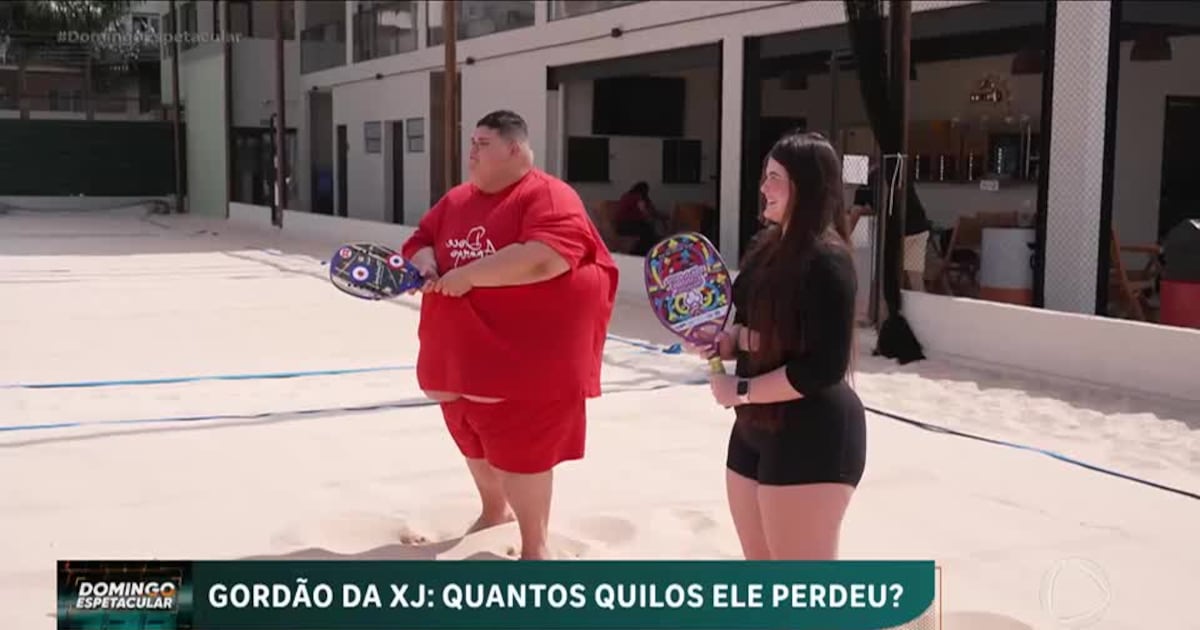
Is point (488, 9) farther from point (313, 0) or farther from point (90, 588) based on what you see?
point (90, 588)

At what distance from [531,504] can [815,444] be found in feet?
4.12

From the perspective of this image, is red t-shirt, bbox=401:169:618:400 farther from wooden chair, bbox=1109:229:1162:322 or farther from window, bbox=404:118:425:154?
window, bbox=404:118:425:154

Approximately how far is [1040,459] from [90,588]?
13.8 feet

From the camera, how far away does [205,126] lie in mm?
28844

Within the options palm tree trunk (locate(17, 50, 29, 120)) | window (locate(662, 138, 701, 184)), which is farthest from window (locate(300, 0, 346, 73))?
window (locate(662, 138, 701, 184))

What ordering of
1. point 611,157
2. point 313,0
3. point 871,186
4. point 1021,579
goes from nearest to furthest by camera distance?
point 1021,579, point 871,186, point 611,157, point 313,0

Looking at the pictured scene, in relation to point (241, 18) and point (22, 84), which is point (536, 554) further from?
point (22, 84)

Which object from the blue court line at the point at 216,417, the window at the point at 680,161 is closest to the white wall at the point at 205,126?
the window at the point at 680,161

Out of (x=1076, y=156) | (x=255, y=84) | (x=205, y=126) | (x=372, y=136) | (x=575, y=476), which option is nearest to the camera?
(x=575, y=476)

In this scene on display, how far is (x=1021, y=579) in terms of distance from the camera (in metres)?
3.87

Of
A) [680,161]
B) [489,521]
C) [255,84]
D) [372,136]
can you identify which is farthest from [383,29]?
[489,521]

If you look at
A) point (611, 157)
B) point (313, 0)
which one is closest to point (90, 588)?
point (611, 157)

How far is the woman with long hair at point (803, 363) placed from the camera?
267 cm

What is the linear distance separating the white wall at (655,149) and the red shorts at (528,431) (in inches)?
530
